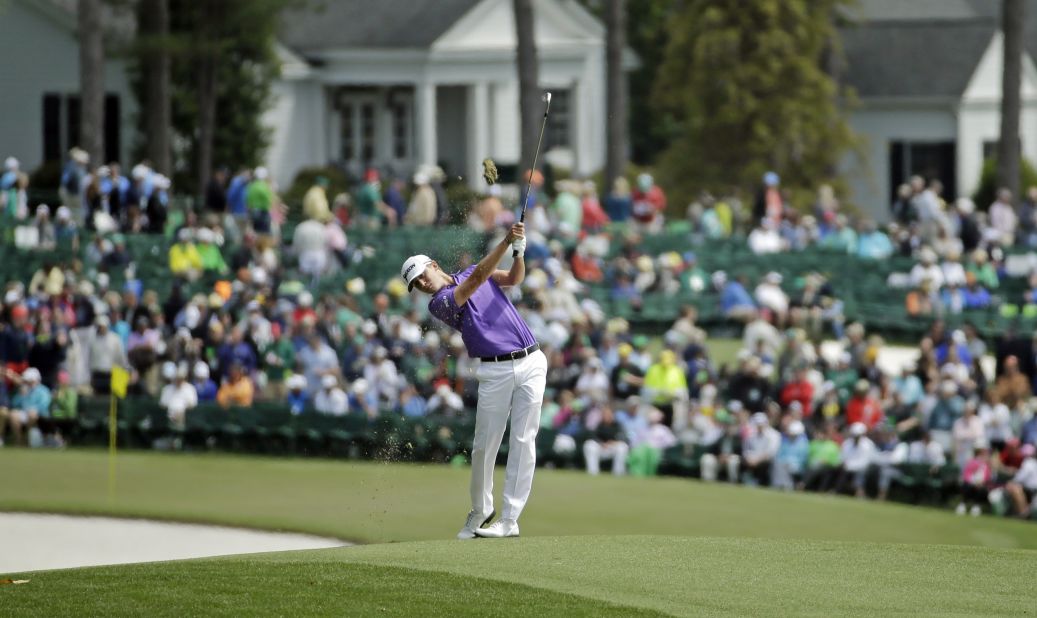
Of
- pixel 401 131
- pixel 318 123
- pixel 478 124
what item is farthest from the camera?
A: pixel 401 131

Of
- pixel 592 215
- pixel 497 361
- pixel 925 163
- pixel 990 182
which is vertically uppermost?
pixel 925 163

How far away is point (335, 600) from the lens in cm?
935

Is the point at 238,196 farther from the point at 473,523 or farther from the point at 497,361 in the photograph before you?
the point at 497,361

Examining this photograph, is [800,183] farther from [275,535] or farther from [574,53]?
[275,535]

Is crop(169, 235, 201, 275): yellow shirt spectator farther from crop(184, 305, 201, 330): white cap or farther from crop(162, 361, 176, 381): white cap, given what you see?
crop(162, 361, 176, 381): white cap

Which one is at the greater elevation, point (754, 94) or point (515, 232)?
point (754, 94)

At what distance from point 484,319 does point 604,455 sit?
9.38 m

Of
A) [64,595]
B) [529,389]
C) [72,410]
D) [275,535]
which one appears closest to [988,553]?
[529,389]

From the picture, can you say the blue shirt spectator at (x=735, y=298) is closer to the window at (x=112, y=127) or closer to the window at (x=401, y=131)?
the window at (x=112, y=127)

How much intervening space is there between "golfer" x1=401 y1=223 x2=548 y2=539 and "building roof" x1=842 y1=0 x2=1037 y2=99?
35196 millimetres

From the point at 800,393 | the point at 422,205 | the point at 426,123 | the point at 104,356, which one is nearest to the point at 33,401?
the point at 104,356

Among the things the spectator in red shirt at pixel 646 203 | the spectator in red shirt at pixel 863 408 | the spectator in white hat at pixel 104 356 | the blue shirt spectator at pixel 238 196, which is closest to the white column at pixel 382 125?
the spectator in red shirt at pixel 646 203

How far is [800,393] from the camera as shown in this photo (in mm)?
20891

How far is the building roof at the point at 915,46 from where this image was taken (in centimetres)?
4497
